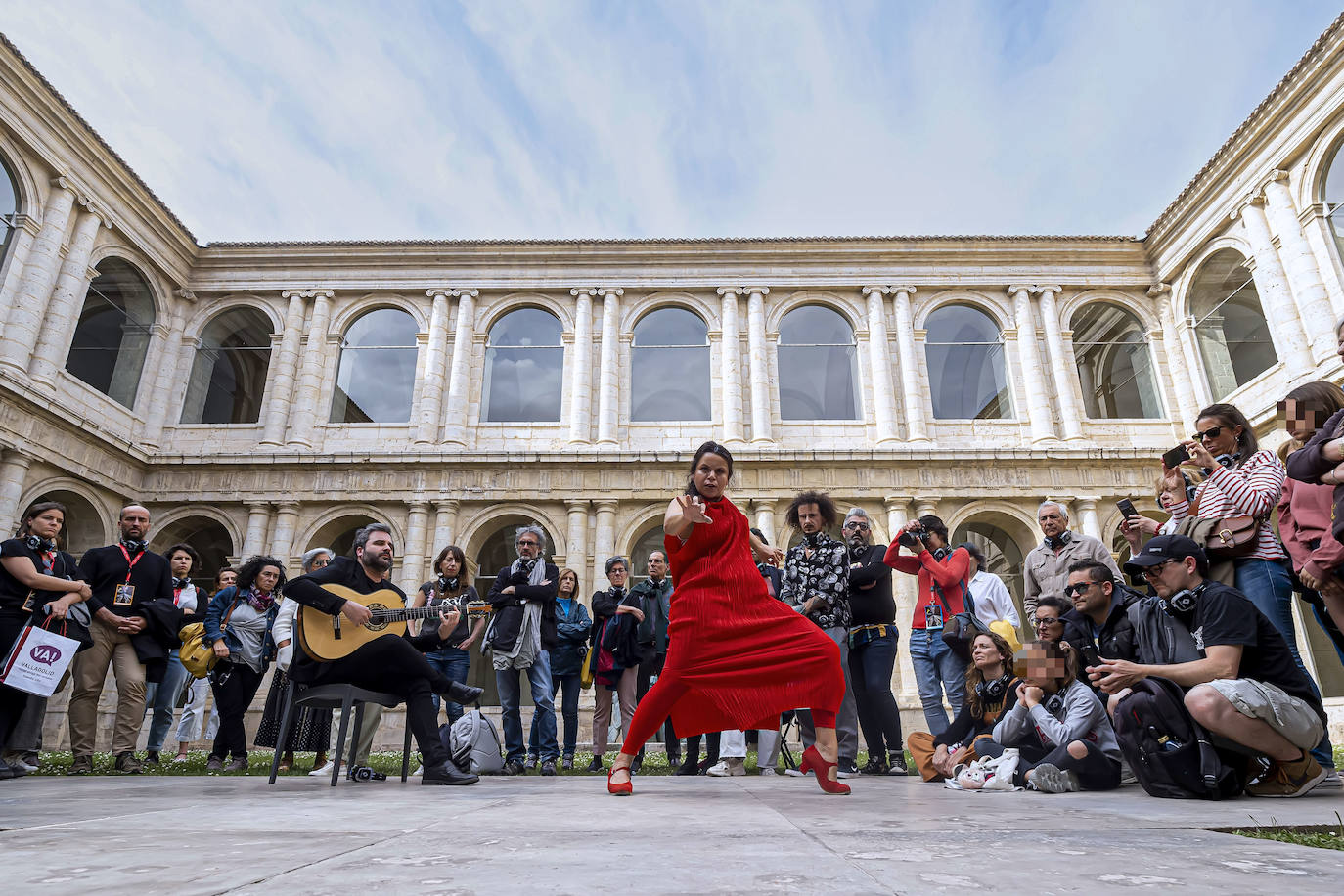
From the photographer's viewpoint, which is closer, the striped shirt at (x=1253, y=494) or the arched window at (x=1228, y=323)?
the striped shirt at (x=1253, y=494)

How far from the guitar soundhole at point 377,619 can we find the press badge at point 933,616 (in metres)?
4.25

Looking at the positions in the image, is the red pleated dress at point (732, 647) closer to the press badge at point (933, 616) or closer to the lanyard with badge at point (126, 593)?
the press badge at point (933, 616)

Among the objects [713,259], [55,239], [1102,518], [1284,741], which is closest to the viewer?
[1284,741]

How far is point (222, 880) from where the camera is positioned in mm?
1515

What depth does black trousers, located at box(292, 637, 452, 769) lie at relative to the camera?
4730 millimetres

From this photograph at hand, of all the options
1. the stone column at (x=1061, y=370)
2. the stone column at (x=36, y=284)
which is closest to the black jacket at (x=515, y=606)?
the stone column at (x=36, y=284)

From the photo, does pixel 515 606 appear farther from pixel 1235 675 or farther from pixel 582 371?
pixel 582 371

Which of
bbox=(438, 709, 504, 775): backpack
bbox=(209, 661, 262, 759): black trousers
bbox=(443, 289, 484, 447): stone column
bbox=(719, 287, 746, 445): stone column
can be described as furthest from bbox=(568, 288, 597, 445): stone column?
bbox=(438, 709, 504, 775): backpack

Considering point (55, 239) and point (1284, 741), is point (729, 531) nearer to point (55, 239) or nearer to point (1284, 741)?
point (1284, 741)

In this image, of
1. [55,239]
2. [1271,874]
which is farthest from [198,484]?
[1271,874]

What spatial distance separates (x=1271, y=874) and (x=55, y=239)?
1913 centimetres

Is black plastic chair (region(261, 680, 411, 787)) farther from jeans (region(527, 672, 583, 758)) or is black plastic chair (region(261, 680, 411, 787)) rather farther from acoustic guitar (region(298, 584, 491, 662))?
jeans (region(527, 672, 583, 758))

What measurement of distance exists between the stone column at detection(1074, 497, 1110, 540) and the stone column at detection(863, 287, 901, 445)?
13.2 ft

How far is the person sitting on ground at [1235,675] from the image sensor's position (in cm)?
343
